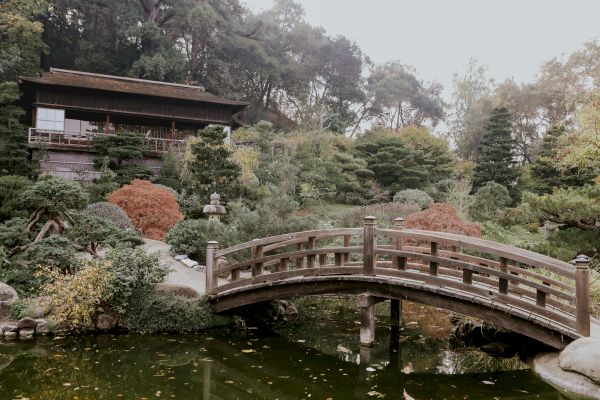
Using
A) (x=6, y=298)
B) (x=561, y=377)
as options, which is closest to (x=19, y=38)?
(x=6, y=298)

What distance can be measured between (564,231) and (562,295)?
469cm

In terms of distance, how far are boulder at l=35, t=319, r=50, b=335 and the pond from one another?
25 cm

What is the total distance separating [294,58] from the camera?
37156mm

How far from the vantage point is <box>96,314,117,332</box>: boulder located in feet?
28.1

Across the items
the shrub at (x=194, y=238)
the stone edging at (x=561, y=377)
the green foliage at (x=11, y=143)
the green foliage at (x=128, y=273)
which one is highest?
the green foliage at (x=11, y=143)

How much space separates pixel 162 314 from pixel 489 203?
15.2 metres

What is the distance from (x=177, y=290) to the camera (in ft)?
30.0

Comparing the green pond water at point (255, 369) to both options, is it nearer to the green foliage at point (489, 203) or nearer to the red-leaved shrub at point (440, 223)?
the red-leaved shrub at point (440, 223)

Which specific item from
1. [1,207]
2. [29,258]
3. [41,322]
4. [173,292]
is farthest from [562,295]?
[1,207]

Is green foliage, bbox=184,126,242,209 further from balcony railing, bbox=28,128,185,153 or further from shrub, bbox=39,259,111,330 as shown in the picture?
shrub, bbox=39,259,111,330

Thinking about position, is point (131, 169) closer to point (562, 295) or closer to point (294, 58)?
point (562, 295)

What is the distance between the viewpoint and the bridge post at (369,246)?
25.9 feet

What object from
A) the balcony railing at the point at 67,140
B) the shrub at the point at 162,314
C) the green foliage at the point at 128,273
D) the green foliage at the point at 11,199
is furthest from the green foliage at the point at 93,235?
the balcony railing at the point at 67,140

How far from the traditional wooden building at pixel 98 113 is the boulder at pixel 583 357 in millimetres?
17701
